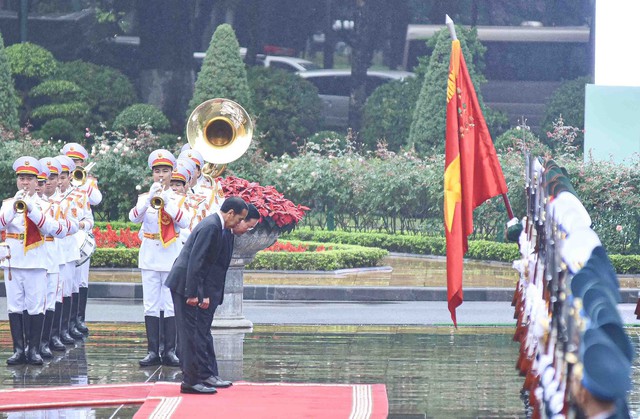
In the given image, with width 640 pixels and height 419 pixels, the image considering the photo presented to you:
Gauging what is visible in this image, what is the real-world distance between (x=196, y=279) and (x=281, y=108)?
80.7ft

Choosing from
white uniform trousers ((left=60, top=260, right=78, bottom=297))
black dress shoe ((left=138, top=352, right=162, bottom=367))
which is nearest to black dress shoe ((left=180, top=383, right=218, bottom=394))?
black dress shoe ((left=138, top=352, right=162, bottom=367))

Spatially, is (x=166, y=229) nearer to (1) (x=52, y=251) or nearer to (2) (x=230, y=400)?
(1) (x=52, y=251)

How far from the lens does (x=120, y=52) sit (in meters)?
36.4

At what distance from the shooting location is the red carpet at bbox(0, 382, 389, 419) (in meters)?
9.13

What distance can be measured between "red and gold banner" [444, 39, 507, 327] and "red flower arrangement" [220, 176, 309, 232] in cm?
332

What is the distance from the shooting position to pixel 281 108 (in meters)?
34.2

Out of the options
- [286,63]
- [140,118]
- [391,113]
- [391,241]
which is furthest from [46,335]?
[286,63]

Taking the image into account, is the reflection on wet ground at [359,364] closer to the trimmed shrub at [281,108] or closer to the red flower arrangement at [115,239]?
the red flower arrangement at [115,239]

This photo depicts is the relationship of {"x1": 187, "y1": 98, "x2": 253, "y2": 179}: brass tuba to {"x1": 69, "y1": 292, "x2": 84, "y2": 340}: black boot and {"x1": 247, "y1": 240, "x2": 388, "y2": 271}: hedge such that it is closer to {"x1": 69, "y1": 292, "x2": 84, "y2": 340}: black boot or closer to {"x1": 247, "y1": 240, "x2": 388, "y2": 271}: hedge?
{"x1": 69, "y1": 292, "x2": 84, "y2": 340}: black boot

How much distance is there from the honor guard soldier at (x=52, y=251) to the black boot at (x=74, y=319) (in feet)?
2.95

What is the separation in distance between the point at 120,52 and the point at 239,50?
432cm

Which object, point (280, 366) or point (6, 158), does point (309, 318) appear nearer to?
point (280, 366)

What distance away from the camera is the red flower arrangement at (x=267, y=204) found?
44.8ft

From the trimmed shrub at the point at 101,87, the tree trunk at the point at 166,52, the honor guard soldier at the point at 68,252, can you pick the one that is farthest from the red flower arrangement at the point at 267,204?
the tree trunk at the point at 166,52
